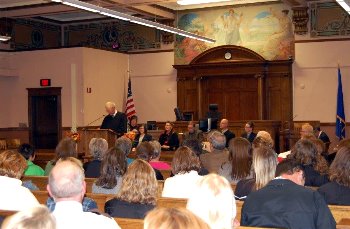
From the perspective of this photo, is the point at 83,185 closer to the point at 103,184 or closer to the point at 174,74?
the point at 103,184

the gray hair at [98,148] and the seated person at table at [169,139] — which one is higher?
the gray hair at [98,148]

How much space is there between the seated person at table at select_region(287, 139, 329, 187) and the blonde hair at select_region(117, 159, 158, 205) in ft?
7.62

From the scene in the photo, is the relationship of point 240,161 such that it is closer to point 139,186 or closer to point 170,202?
point 170,202

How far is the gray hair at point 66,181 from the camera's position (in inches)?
131

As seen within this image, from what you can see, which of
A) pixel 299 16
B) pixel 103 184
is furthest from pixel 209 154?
→ pixel 299 16

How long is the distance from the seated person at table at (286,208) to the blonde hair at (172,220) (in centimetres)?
200

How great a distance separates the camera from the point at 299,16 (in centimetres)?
1583

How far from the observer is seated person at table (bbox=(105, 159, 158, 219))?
424 cm

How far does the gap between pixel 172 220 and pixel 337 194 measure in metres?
3.24

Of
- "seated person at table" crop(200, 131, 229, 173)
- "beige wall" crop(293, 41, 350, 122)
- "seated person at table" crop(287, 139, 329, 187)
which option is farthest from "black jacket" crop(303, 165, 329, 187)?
"beige wall" crop(293, 41, 350, 122)

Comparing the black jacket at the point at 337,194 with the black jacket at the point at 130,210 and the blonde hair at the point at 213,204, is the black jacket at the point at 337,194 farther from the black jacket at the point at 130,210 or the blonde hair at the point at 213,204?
the blonde hair at the point at 213,204

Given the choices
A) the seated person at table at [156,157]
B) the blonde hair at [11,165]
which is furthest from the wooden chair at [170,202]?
the seated person at table at [156,157]

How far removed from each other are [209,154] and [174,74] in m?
10.3

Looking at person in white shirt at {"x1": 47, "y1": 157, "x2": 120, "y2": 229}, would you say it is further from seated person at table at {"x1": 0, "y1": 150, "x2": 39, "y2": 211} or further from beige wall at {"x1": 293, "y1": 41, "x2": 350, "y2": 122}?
beige wall at {"x1": 293, "y1": 41, "x2": 350, "y2": 122}
